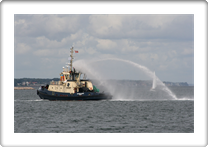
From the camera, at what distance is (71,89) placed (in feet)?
222

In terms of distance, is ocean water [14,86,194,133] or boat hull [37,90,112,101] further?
boat hull [37,90,112,101]

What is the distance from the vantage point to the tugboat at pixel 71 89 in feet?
221

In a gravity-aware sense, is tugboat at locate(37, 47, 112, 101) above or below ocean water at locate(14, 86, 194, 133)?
above

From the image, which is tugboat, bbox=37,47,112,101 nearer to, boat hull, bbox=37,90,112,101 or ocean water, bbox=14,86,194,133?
boat hull, bbox=37,90,112,101

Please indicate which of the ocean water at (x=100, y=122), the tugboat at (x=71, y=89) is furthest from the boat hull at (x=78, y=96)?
the ocean water at (x=100, y=122)

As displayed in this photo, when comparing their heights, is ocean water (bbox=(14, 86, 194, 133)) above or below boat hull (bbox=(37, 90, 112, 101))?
below

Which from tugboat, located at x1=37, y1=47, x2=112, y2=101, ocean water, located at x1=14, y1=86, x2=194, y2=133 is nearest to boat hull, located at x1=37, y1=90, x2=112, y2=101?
tugboat, located at x1=37, y1=47, x2=112, y2=101

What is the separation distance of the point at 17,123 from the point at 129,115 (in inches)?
706

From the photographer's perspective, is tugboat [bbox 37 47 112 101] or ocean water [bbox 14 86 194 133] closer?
ocean water [bbox 14 86 194 133]

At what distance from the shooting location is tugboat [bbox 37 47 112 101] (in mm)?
67500

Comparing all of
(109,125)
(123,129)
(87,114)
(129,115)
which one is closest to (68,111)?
(87,114)

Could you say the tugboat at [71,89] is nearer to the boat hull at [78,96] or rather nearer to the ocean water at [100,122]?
the boat hull at [78,96]

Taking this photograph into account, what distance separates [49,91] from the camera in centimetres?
6962

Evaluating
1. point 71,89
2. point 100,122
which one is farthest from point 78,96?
point 100,122
